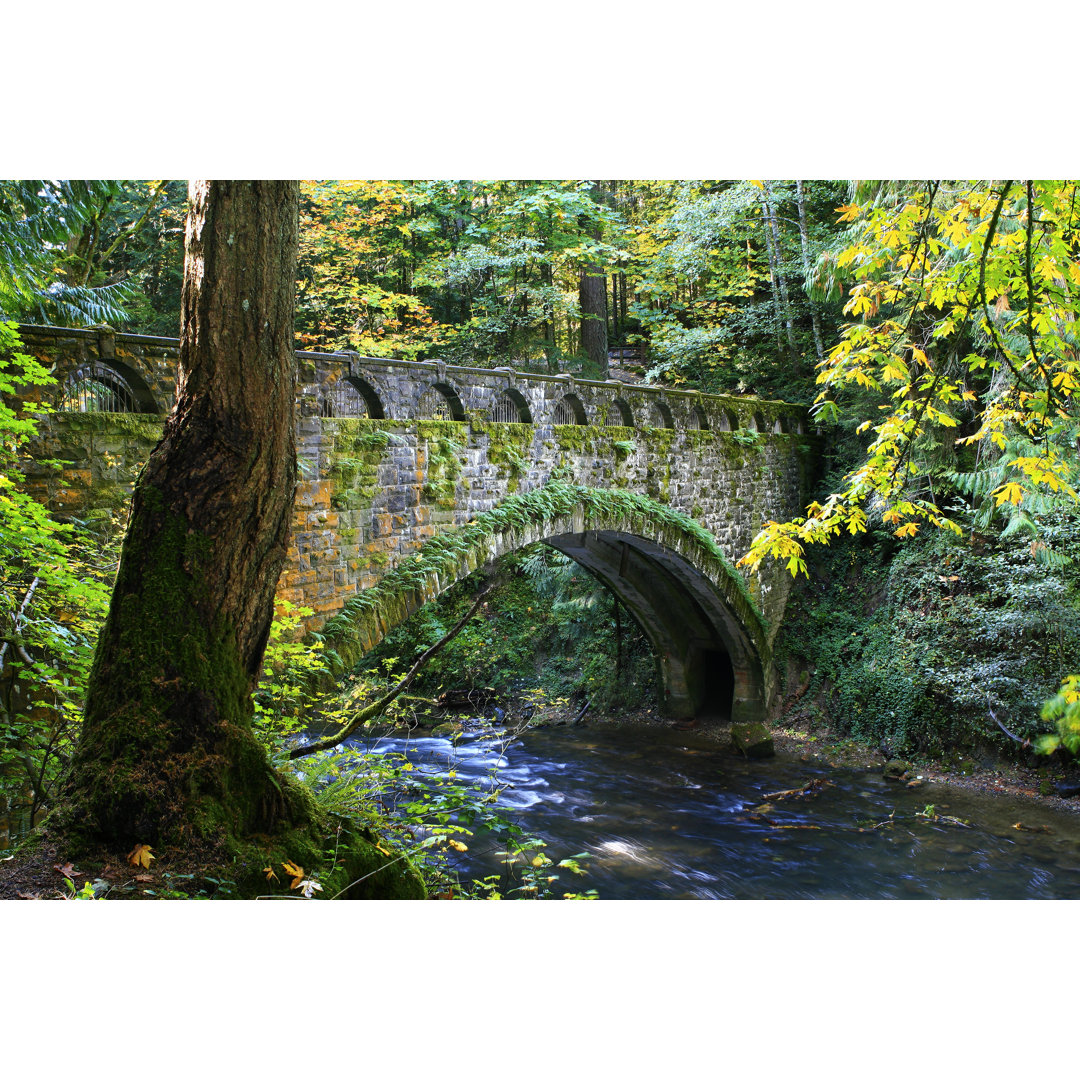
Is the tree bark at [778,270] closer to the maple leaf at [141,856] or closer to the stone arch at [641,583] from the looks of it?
the stone arch at [641,583]

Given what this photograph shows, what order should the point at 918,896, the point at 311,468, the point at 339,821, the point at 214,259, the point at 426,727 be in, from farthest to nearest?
the point at 426,727 → the point at 918,896 → the point at 311,468 → the point at 339,821 → the point at 214,259

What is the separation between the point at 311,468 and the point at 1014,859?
742 centimetres

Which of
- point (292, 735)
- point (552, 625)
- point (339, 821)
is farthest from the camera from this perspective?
point (552, 625)

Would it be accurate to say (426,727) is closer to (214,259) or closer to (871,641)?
(871,641)

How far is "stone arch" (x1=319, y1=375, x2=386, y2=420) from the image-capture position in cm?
649

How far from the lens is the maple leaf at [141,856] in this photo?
2658 mm

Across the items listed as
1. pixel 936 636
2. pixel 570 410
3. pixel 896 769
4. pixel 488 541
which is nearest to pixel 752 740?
pixel 896 769

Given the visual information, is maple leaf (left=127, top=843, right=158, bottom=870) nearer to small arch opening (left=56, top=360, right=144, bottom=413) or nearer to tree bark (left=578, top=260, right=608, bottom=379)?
small arch opening (left=56, top=360, right=144, bottom=413)

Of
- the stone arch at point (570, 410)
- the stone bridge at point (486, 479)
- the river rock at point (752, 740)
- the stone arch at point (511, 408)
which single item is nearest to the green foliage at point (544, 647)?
the stone bridge at point (486, 479)

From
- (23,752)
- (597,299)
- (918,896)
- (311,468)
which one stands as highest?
(597,299)

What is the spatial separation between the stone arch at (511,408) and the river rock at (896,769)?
20.6 feet

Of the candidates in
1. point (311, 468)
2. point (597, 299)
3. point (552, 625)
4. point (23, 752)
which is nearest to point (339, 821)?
point (23, 752)

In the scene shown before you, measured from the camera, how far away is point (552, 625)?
15.0m

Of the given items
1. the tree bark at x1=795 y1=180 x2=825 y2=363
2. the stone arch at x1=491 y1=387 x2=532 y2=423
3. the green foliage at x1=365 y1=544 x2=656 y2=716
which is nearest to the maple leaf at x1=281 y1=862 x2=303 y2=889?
the stone arch at x1=491 y1=387 x2=532 y2=423
